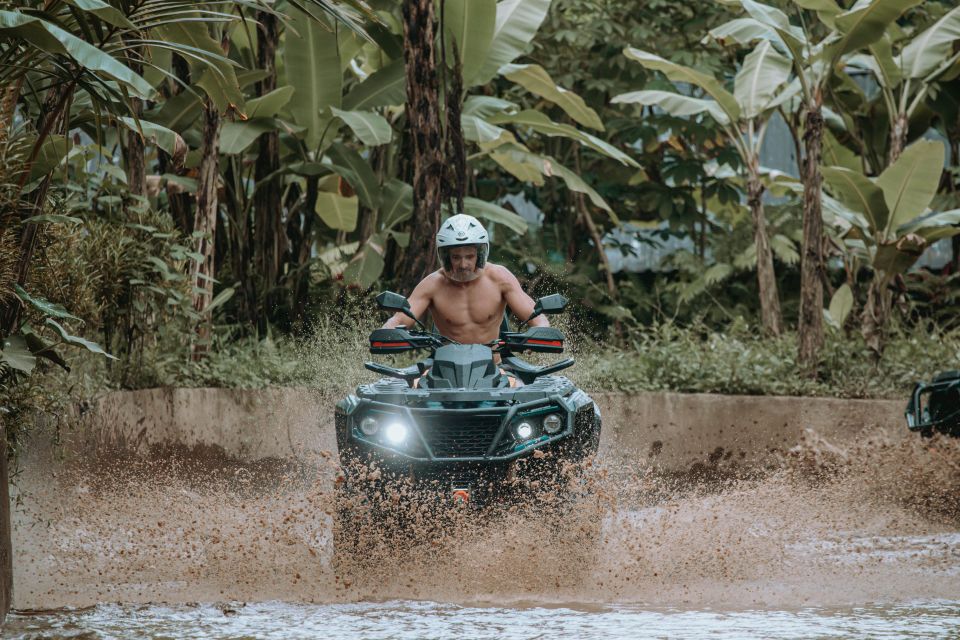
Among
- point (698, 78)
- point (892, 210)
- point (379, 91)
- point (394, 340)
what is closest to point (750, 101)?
point (698, 78)

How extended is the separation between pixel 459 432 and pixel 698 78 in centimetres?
733

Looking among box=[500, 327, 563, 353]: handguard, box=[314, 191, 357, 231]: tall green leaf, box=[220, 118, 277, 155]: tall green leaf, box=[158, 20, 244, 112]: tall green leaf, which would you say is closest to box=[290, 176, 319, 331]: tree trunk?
box=[220, 118, 277, 155]: tall green leaf

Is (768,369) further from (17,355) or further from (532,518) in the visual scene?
(17,355)

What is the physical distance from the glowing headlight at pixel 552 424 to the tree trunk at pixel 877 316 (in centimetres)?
589

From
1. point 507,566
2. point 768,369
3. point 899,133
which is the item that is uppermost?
point 899,133

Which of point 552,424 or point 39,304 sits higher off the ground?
point 39,304

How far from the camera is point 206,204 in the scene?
436 inches

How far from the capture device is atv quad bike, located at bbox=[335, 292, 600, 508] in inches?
239

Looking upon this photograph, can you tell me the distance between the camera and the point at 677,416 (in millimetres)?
10531

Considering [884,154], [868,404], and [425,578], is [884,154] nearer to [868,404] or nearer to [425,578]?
[868,404]

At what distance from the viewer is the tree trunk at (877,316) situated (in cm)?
1135

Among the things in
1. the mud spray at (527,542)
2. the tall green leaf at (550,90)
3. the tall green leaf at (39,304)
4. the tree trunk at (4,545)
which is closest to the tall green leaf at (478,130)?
the tall green leaf at (550,90)

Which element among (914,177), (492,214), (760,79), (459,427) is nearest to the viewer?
(459,427)

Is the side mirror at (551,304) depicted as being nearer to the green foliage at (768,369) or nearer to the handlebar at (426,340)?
the handlebar at (426,340)
